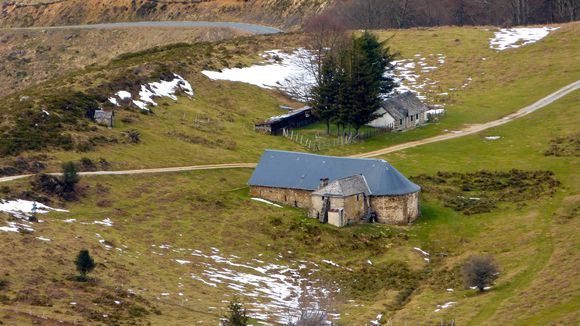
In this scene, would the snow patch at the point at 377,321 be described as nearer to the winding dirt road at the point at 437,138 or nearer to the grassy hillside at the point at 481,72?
the winding dirt road at the point at 437,138

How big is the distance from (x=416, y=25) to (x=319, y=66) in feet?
167

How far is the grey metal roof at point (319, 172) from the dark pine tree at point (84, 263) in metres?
27.4

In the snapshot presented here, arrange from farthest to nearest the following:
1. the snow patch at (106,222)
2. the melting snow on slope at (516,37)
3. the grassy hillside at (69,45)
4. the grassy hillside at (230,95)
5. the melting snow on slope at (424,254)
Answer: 1. the grassy hillside at (69,45)
2. the melting snow on slope at (516,37)
3. the grassy hillside at (230,95)
4. the melting snow on slope at (424,254)
5. the snow patch at (106,222)

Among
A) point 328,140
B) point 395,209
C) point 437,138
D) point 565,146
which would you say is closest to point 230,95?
point 328,140

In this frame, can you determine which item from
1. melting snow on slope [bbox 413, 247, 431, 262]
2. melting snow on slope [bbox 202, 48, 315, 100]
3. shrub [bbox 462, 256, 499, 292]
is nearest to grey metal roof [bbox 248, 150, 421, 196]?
melting snow on slope [bbox 413, 247, 431, 262]

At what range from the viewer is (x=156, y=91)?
111750 millimetres

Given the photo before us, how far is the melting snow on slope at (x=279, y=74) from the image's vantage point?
125m

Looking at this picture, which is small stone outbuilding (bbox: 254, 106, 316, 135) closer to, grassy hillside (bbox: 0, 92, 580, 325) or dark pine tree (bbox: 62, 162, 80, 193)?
grassy hillside (bbox: 0, 92, 580, 325)

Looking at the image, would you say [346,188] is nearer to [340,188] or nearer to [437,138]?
[340,188]

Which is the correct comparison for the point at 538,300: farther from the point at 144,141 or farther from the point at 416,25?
the point at 416,25

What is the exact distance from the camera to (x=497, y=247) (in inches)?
3041

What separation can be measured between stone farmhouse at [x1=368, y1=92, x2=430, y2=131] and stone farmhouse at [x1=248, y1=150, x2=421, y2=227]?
85.5 ft

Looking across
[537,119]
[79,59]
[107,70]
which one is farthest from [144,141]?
[79,59]

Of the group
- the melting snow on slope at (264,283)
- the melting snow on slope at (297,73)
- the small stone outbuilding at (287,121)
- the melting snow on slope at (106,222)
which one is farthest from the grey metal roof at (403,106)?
the melting snow on slope at (106,222)
